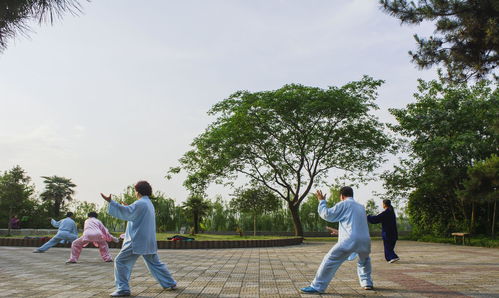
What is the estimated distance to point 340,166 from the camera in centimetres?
2480

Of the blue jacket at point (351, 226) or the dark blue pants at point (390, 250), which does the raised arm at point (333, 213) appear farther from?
the dark blue pants at point (390, 250)

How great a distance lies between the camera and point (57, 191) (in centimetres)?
3741

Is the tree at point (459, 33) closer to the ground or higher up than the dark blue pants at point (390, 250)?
higher up

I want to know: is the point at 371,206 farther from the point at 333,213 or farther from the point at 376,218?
the point at 333,213

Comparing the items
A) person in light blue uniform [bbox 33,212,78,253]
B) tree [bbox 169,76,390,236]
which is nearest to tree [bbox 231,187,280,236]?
tree [bbox 169,76,390,236]

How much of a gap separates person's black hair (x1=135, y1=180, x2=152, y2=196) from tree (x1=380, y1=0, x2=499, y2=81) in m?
5.97

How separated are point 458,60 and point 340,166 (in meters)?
16.8

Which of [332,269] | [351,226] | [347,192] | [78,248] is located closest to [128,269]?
[332,269]

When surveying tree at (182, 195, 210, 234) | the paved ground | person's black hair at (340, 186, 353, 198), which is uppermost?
tree at (182, 195, 210, 234)

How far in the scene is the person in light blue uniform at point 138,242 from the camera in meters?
5.38

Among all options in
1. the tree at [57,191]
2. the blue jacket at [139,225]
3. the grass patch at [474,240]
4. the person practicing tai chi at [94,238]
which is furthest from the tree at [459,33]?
the tree at [57,191]

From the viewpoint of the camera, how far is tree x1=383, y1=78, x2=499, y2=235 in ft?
72.6

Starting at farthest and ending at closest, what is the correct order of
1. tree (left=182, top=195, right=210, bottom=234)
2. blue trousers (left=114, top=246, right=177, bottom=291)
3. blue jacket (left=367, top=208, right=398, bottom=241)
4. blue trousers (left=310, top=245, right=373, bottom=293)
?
tree (left=182, top=195, right=210, bottom=234) < blue jacket (left=367, top=208, right=398, bottom=241) < blue trousers (left=310, top=245, right=373, bottom=293) < blue trousers (left=114, top=246, right=177, bottom=291)

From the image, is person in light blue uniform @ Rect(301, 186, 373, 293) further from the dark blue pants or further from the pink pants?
the pink pants
